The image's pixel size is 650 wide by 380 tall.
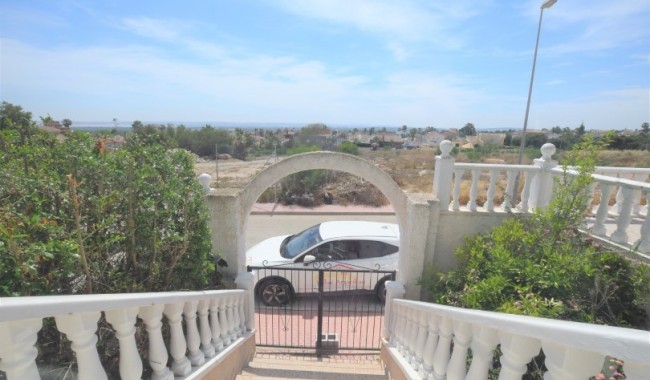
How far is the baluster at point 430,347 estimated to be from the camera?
229 cm

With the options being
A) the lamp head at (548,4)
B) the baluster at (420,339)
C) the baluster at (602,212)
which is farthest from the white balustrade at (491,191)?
the lamp head at (548,4)

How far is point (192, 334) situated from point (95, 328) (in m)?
1.19

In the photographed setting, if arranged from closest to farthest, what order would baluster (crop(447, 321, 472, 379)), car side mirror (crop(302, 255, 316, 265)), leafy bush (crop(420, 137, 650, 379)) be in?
baluster (crop(447, 321, 472, 379)) < leafy bush (crop(420, 137, 650, 379)) < car side mirror (crop(302, 255, 316, 265))

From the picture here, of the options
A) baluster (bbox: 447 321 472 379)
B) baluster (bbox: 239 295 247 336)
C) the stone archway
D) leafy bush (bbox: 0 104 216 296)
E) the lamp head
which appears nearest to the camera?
baluster (bbox: 447 321 472 379)

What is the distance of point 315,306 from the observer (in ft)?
20.5

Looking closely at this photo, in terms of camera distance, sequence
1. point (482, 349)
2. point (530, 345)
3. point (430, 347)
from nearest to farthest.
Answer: point (530, 345) → point (482, 349) → point (430, 347)

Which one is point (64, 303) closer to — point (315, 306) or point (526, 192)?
point (526, 192)

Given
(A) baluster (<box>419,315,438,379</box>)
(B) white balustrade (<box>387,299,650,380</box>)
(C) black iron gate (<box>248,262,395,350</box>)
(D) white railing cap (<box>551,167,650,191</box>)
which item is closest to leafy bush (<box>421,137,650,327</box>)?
(D) white railing cap (<box>551,167,650,191</box>)

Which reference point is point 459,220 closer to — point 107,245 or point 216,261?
point 216,261

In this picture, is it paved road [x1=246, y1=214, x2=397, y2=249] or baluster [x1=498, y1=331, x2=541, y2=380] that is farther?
paved road [x1=246, y1=214, x2=397, y2=249]

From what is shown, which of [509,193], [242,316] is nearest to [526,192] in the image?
[509,193]

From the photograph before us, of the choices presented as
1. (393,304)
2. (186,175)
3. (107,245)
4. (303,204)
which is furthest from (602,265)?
(303,204)

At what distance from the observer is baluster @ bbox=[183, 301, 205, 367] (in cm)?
238

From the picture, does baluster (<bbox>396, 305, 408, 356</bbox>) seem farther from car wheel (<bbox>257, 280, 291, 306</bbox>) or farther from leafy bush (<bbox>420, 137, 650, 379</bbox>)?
car wheel (<bbox>257, 280, 291, 306</bbox>)
